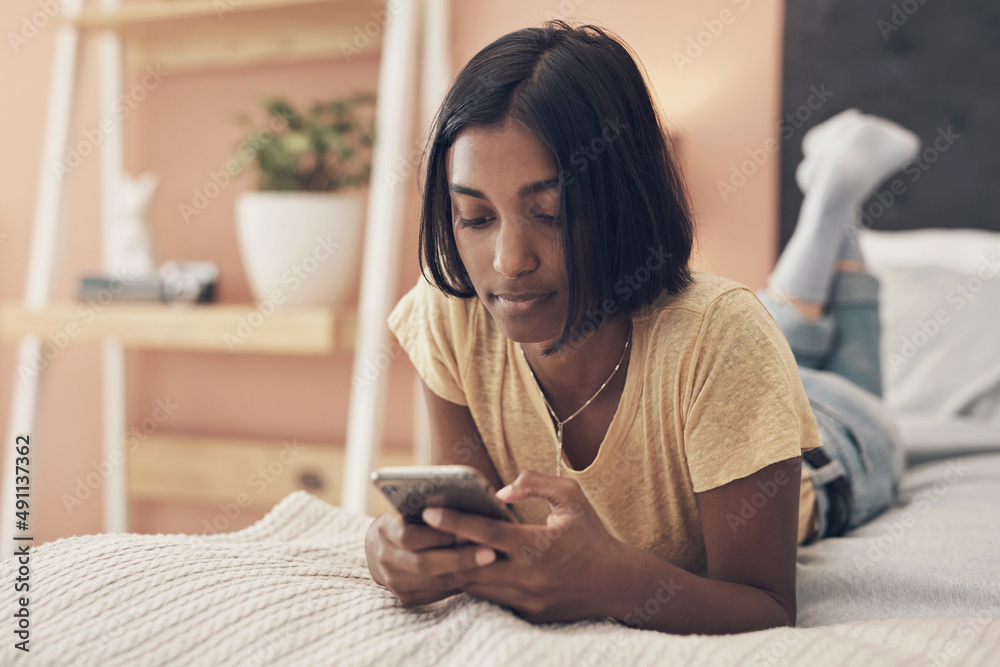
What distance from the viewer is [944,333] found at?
1.55 m

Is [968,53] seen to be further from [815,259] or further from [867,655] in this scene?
[867,655]

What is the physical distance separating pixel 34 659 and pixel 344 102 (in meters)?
1.34

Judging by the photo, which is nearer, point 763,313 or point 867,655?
point 867,655

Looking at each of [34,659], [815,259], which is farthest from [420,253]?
[815,259]

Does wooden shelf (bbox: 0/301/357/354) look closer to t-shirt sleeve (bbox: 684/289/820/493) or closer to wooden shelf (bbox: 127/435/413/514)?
wooden shelf (bbox: 127/435/413/514)

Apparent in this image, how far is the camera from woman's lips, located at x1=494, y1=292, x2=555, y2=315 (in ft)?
2.13

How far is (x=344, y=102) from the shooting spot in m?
1.64

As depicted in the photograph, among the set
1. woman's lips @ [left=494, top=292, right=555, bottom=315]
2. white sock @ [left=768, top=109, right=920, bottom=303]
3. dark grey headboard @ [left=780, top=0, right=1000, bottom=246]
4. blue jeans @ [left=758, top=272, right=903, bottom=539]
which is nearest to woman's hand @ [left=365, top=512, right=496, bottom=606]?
woman's lips @ [left=494, top=292, right=555, bottom=315]

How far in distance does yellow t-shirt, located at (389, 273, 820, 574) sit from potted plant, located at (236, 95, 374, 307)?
0.76m

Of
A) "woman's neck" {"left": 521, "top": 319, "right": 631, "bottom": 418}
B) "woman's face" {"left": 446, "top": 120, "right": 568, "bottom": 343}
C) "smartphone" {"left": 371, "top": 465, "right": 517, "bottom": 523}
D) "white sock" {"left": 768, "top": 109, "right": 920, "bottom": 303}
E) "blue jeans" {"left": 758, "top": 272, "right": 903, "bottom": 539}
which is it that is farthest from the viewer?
"white sock" {"left": 768, "top": 109, "right": 920, "bottom": 303}

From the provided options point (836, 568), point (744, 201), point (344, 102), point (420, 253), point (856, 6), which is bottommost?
point (836, 568)

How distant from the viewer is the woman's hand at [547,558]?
531 mm

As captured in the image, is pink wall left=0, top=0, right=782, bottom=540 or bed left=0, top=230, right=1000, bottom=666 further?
pink wall left=0, top=0, right=782, bottom=540

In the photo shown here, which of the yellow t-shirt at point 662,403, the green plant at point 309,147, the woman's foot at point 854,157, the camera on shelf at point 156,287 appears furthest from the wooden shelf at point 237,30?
the yellow t-shirt at point 662,403
